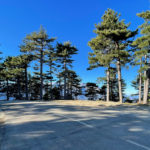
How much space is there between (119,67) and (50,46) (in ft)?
52.3

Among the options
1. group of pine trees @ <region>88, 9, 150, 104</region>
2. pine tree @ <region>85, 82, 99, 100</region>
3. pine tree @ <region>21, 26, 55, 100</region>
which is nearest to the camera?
group of pine trees @ <region>88, 9, 150, 104</region>

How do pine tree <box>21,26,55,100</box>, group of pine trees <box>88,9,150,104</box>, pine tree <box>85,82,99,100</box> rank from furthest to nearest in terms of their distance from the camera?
pine tree <box>85,82,99,100</box>
pine tree <box>21,26,55,100</box>
group of pine trees <box>88,9,150,104</box>

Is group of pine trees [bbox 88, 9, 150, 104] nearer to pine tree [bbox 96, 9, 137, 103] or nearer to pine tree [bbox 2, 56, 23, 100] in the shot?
pine tree [bbox 96, 9, 137, 103]

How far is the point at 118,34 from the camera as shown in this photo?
1356 centimetres

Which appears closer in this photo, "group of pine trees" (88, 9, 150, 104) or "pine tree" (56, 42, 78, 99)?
"group of pine trees" (88, 9, 150, 104)

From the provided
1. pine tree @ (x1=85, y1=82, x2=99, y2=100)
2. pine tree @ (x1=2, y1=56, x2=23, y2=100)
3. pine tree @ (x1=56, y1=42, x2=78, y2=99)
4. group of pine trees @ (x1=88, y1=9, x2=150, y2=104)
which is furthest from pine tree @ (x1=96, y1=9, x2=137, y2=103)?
pine tree @ (x1=85, y1=82, x2=99, y2=100)

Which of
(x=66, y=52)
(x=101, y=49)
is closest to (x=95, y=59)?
(x=101, y=49)

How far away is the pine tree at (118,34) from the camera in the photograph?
44.3 ft

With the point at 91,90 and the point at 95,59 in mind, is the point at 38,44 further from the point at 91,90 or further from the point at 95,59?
the point at 91,90

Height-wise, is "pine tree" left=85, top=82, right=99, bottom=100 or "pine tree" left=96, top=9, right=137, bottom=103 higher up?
"pine tree" left=96, top=9, right=137, bottom=103

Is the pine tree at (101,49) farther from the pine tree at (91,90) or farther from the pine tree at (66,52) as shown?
the pine tree at (91,90)

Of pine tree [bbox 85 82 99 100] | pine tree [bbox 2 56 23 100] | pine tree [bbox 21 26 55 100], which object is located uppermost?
pine tree [bbox 21 26 55 100]

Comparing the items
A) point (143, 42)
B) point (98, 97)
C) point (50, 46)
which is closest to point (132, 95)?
point (98, 97)

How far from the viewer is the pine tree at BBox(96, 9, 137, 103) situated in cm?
1349
